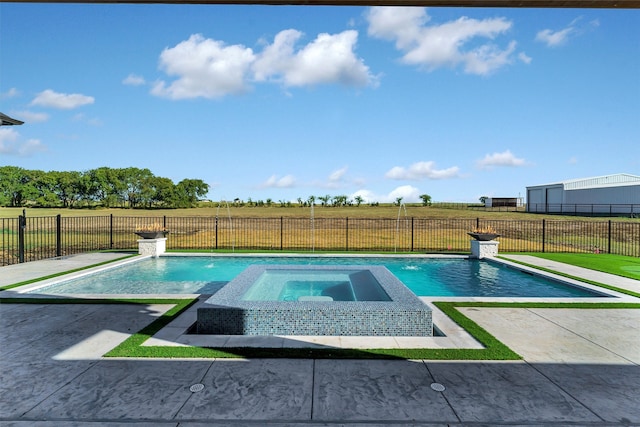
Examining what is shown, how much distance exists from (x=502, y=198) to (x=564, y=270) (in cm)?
6369

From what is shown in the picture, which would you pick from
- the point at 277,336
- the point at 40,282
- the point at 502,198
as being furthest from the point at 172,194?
the point at 277,336

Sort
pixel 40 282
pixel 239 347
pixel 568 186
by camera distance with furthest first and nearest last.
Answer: pixel 568 186 → pixel 40 282 → pixel 239 347

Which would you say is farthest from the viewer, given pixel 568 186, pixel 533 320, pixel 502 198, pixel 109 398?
pixel 502 198

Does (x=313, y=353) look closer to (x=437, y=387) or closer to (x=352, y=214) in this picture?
(x=437, y=387)

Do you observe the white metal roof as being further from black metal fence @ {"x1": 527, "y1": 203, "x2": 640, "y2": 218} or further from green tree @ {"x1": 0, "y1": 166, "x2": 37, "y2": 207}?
green tree @ {"x1": 0, "y1": 166, "x2": 37, "y2": 207}

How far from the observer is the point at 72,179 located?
2827 inches

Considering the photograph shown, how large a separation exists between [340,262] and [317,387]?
30.1 feet

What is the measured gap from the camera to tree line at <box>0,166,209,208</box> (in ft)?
213

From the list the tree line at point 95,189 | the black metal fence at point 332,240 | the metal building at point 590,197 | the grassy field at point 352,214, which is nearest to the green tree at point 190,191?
the tree line at point 95,189

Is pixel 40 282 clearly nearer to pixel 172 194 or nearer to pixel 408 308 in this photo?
pixel 408 308

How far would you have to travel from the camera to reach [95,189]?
73812mm

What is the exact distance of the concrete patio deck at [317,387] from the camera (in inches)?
125

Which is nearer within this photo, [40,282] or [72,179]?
[40,282]

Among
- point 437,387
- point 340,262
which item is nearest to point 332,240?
point 340,262
